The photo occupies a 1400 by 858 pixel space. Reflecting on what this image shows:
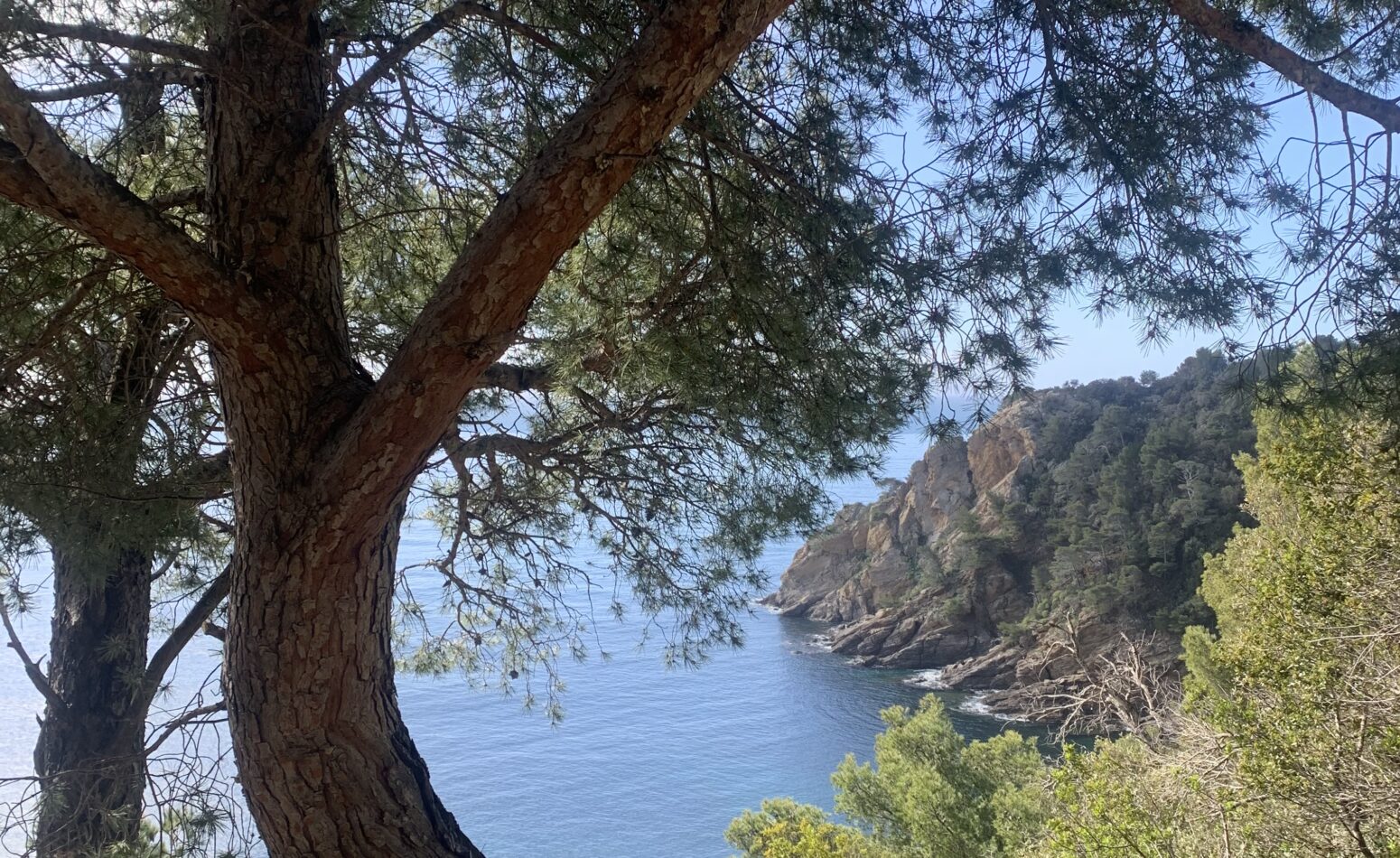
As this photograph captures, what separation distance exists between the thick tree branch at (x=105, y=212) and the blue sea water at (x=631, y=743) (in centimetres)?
753

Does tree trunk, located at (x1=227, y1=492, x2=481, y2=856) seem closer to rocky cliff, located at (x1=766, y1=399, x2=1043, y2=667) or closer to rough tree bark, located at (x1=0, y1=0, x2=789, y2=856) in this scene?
rough tree bark, located at (x1=0, y1=0, x2=789, y2=856)

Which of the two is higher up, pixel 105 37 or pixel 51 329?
pixel 105 37

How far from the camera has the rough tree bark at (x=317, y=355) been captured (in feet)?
4.38

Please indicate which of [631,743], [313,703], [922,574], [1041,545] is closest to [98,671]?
[313,703]

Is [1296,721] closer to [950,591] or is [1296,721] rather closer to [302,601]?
[302,601]

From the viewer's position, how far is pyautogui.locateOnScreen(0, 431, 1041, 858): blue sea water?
10.8 meters

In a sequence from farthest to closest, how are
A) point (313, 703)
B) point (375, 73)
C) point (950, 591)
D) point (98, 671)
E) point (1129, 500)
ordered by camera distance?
point (950, 591), point (1129, 500), point (98, 671), point (375, 73), point (313, 703)

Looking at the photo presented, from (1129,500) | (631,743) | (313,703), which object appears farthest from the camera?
(1129,500)

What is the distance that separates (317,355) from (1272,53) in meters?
1.75

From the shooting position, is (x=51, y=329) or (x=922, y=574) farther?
(x=922, y=574)

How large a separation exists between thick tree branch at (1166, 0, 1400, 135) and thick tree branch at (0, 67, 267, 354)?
5.58 feet

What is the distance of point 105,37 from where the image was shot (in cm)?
141

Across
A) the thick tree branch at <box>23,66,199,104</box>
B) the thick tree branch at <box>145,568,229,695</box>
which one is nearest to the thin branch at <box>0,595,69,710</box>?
the thick tree branch at <box>145,568,229,695</box>

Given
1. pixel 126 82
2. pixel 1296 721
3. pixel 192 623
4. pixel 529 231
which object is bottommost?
pixel 1296 721
